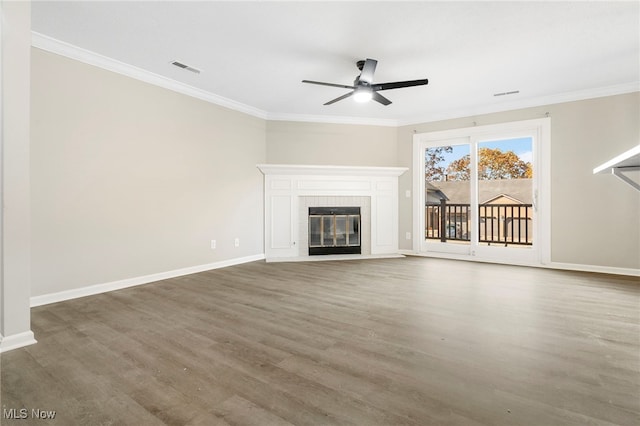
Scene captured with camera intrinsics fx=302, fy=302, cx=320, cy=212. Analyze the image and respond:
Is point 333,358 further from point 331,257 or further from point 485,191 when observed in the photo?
point 485,191

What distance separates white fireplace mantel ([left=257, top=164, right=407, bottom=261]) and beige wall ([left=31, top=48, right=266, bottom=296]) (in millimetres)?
609

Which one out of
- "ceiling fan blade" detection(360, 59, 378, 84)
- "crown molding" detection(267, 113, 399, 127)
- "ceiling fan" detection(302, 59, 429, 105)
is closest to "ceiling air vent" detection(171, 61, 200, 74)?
"ceiling fan" detection(302, 59, 429, 105)

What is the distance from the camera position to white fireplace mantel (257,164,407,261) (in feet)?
17.7

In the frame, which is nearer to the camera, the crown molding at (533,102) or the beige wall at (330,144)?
the crown molding at (533,102)

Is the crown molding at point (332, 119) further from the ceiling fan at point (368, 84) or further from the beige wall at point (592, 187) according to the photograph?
the beige wall at point (592, 187)

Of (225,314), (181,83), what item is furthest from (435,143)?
(225,314)

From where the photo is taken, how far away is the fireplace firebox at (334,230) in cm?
556

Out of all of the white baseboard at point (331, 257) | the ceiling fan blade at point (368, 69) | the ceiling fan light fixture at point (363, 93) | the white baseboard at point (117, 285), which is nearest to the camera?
the white baseboard at point (117, 285)

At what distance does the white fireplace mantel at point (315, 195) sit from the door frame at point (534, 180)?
1.45ft

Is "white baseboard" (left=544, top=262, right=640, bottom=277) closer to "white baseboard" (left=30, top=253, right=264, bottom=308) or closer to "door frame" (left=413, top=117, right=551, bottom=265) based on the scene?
"door frame" (left=413, top=117, right=551, bottom=265)

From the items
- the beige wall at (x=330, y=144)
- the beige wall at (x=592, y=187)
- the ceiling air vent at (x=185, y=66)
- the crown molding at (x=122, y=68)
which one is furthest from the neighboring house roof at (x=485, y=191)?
the ceiling air vent at (x=185, y=66)

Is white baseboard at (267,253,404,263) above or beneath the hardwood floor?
above

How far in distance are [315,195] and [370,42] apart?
2933 millimetres

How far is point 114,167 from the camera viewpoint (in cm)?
343
